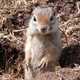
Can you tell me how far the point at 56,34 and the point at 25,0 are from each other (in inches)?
81.7

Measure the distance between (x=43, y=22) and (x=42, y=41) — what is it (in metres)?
0.52

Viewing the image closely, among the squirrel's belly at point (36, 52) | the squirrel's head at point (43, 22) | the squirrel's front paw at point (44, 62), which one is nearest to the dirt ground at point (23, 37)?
the squirrel's front paw at point (44, 62)

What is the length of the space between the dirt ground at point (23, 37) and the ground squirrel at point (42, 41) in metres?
0.17

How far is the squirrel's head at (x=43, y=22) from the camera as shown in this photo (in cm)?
489

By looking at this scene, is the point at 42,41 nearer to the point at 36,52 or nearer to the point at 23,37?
the point at 36,52

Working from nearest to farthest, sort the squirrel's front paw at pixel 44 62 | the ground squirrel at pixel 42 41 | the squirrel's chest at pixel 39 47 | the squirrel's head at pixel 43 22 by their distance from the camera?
the squirrel's head at pixel 43 22 < the ground squirrel at pixel 42 41 < the squirrel's chest at pixel 39 47 < the squirrel's front paw at pixel 44 62

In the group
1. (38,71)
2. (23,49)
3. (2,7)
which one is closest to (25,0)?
(2,7)

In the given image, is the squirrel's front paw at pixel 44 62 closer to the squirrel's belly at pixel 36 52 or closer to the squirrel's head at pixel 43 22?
the squirrel's belly at pixel 36 52

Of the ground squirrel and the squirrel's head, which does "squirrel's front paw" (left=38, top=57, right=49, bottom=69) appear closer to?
the ground squirrel

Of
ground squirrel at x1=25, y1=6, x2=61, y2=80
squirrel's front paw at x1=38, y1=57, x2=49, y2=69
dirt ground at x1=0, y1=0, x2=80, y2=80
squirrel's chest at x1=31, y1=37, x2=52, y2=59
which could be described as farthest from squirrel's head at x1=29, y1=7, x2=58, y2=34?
dirt ground at x1=0, y1=0, x2=80, y2=80

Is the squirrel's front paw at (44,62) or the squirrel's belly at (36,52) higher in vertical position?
the squirrel's belly at (36,52)

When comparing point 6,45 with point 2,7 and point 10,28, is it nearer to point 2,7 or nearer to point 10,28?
point 10,28

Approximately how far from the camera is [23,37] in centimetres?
644

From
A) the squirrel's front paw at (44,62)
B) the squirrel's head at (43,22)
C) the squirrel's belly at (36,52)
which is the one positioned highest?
the squirrel's head at (43,22)
